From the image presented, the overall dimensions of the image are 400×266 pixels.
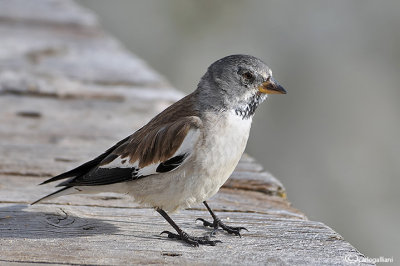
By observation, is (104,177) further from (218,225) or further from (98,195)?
(218,225)

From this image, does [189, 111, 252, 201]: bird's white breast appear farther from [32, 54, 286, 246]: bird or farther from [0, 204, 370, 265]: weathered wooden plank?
[0, 204, 370, 265]: weathered wooden plank

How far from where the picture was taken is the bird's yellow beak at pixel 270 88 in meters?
3.88

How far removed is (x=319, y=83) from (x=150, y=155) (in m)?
7.35

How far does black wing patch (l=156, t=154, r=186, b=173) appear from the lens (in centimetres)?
347

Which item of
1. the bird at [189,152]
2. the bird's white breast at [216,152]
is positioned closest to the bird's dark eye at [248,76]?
the bird at [189,152]

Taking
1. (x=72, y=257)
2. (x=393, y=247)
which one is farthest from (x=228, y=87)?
(x=393, y=247)

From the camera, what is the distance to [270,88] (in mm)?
3883

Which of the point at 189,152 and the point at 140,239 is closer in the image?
the point at 140,239

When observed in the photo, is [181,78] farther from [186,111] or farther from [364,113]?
[186,111]

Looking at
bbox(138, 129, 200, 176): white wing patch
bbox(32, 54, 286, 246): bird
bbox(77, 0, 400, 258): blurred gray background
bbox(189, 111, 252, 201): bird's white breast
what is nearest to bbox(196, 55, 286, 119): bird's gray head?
bbox(32, 54, 286, 246): bird

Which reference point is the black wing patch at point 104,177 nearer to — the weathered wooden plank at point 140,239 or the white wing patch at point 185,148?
the white wing patch at point 185,148


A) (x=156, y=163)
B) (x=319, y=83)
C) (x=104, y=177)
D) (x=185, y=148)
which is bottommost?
(x=104, y=177)

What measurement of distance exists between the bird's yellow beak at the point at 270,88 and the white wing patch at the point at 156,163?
58cm

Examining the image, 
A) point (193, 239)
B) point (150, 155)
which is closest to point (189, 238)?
point (193, 239)
